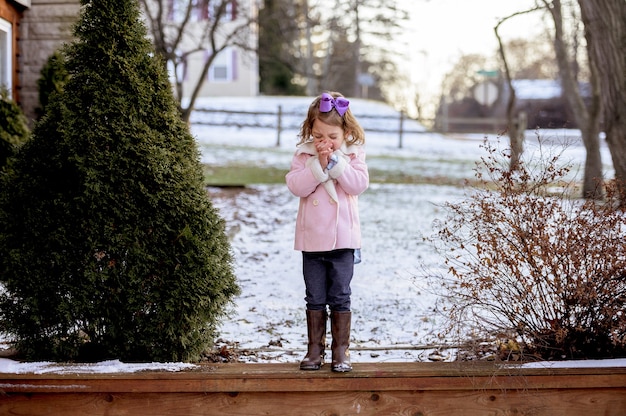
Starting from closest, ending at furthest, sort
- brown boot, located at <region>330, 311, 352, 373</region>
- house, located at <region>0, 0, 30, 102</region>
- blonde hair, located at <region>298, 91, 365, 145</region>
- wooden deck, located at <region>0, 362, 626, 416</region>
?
wooden deck, located at <region>0, 362, 626, 416</region> < brown boot, located at <region>330, 311, 352, 373</region> < blonde hair, located at <region>298, 91, 365, 145</region> < house, located at <region>0, 0, 30, 102</region>

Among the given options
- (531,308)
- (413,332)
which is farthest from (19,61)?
(531,308)

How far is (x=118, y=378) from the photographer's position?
3725mm

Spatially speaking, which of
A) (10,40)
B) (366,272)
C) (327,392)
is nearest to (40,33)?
(10,40)

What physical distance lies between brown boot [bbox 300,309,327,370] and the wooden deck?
10 cm

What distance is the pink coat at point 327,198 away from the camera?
391cm

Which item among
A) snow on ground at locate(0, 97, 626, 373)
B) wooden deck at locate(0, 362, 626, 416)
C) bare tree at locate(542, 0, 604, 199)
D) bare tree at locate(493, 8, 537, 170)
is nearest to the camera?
wooden deck at locate(0, 362, 626, 416)

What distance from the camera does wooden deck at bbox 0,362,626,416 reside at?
3.74 m

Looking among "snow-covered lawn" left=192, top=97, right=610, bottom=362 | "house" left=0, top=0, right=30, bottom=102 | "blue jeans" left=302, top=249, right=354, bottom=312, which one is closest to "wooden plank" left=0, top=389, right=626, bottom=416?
"blue jeans" left=302, top=249, right=354, bottom=312

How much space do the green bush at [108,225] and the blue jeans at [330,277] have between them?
45 cm

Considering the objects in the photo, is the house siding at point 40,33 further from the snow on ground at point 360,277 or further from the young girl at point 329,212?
the young girl at point 329,212

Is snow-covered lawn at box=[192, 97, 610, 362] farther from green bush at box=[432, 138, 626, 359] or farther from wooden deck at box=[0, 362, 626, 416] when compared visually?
wooden deck at box=[0, 362, 626, 416]

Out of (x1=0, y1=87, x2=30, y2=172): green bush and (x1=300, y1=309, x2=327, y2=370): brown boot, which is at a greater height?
(x1=0, y1=87, x2=30, y2=172): green bush

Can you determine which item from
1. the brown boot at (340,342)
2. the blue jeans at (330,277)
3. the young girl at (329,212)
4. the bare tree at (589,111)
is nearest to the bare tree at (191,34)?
the young girl at (329,212)

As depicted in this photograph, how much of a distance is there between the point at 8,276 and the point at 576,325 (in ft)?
9.27
